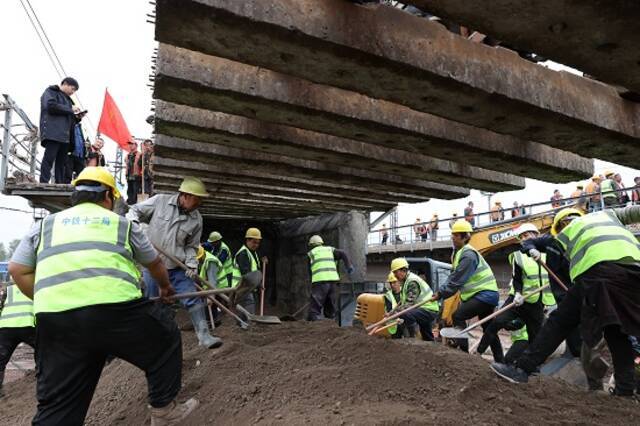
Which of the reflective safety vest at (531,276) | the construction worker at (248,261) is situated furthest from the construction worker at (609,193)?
the construction worker at (248,261)

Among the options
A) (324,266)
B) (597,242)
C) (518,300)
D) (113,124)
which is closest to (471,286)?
(518,300)

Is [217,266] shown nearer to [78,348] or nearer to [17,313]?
[17,313]

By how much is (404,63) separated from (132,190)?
25.8 feet

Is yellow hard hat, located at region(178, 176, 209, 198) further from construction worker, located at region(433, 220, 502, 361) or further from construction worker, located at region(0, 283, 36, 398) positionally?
construction worker, located at region(433, 220, 502, 361)

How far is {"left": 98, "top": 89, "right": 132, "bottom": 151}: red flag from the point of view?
870 cm

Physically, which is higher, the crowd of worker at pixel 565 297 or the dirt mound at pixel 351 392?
the crowd of worker at pixel 565 297

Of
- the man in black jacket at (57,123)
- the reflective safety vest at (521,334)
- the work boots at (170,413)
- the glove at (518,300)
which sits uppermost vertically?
the man in black jacket at (57,123)

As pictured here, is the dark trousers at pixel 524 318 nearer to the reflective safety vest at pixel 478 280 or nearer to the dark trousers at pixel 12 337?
the reflective safety vest at pixel 478 280

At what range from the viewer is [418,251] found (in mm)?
20438

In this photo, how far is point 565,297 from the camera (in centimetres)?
383

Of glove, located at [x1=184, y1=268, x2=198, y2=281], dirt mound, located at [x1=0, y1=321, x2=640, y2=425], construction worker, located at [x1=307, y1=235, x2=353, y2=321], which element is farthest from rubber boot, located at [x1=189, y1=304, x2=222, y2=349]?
construction worker, located at [x1=307, y1=235, x2=353, y2=321]

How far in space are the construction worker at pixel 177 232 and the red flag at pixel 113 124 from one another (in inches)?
192

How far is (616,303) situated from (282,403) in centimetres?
262

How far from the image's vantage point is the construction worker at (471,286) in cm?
552
